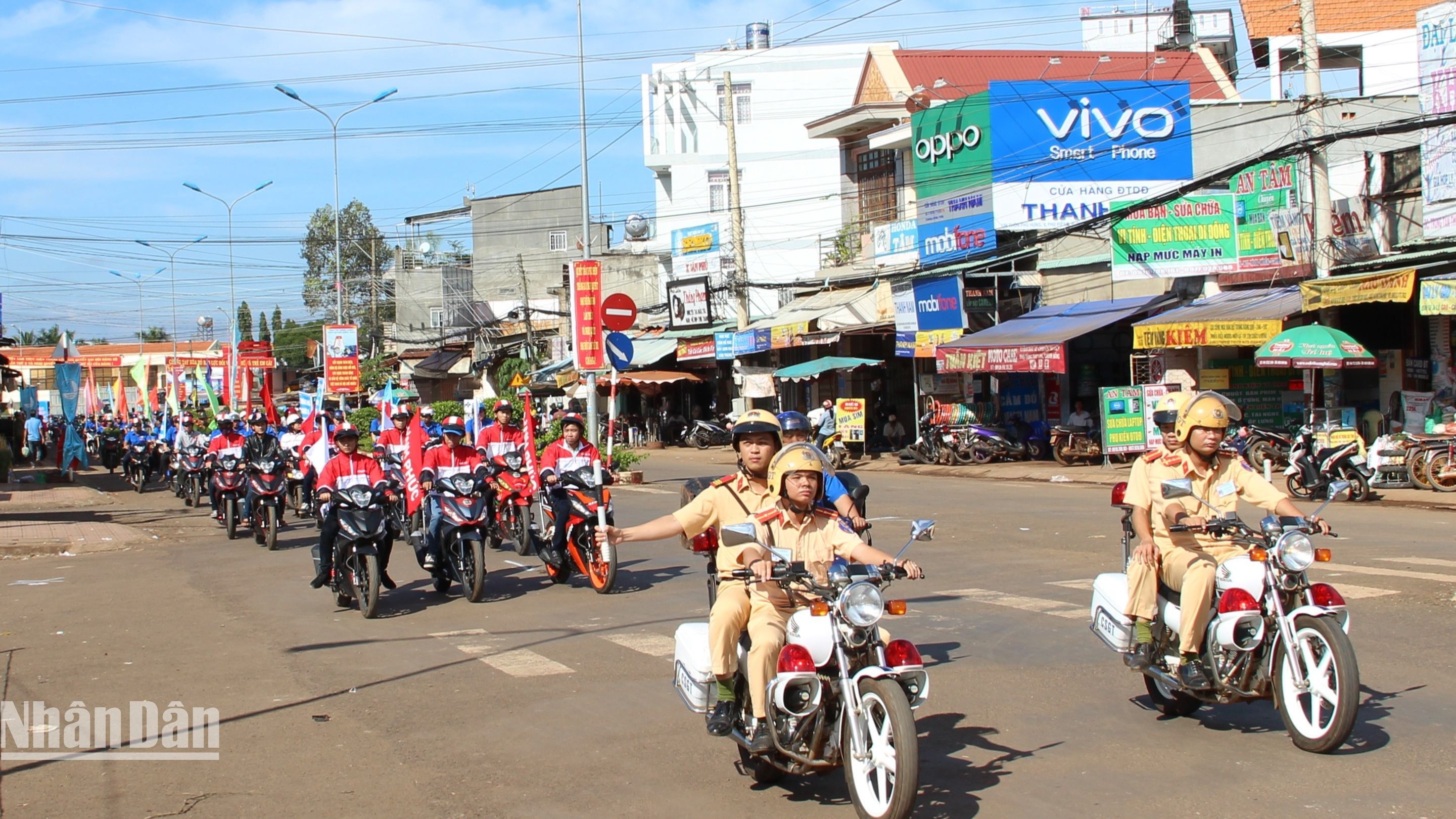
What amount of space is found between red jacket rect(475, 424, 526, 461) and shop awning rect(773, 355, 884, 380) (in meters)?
17.3

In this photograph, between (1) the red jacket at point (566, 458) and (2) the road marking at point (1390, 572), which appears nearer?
(2) the road marking at point (1390, 572)

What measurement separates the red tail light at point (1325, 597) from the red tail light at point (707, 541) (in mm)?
2550

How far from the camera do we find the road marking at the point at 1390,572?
33.3 ft

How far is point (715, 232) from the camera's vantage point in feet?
142

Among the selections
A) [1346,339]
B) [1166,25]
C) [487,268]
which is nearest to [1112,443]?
[1346,339]

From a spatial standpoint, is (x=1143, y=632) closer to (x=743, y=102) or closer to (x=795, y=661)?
(x=795, y=661)

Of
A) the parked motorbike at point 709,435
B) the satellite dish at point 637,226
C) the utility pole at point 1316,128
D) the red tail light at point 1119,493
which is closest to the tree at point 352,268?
the satellite dish at point 637,226

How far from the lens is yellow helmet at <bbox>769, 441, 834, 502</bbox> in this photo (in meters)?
5.27

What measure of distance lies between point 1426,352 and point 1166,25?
2621 cm

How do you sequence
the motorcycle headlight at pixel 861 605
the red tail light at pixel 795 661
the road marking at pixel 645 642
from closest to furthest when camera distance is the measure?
the motorcycle headlight at pixel 861 605 < the red tail light at pixel 795 661 < the road marking at pixel 645 642

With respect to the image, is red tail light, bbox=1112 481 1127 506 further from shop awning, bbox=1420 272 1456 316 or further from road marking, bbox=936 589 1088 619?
shop awning, bbox=1420 272 1456 316

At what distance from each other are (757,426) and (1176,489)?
184 cm

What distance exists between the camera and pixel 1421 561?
445 inches

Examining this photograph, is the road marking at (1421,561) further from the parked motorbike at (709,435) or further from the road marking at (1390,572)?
the parked motorbike at (709,435)
